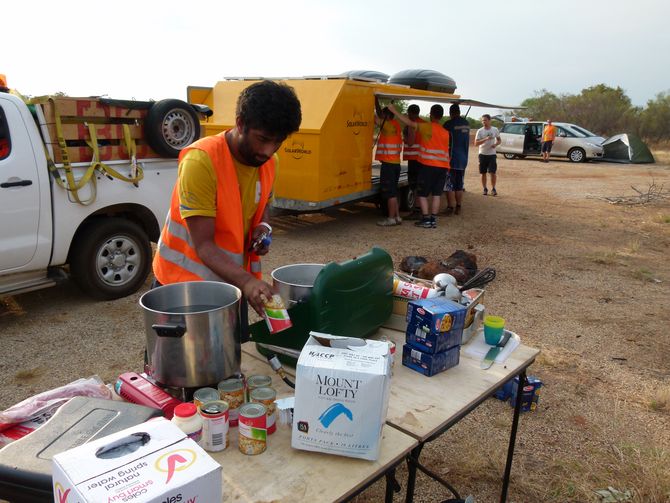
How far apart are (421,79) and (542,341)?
6781mm

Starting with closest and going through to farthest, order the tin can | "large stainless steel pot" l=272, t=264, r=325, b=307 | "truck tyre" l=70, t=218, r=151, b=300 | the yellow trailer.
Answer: the tin can
"large stainless steel pot" l=272, t=264, r=325, b=307
"truck tyre" l=70, t=218, r=151, b=300
the yellow trailer

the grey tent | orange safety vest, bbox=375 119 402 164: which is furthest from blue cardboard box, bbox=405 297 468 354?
the grey tent

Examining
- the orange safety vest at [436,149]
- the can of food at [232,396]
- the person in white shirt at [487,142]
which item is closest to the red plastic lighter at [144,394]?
the can of food at [232,396]

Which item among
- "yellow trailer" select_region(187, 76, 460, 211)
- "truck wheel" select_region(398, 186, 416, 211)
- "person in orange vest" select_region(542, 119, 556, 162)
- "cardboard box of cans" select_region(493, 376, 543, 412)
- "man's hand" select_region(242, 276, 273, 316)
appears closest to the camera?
"man's hand" select_region(242, 276, 273, 316)

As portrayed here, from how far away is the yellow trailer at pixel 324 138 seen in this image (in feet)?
23.8

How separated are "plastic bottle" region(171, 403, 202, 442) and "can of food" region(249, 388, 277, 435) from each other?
7.2 inches

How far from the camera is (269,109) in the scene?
5.70 ft

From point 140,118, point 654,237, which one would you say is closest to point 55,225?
point 140,118

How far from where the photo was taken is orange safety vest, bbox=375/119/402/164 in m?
8.35

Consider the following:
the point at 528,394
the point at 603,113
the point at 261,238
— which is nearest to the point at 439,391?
the point at 261,238

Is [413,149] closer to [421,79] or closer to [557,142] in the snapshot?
[421,79]

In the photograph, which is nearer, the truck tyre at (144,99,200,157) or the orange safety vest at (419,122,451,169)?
the truck tyre at (144,99,200,157)

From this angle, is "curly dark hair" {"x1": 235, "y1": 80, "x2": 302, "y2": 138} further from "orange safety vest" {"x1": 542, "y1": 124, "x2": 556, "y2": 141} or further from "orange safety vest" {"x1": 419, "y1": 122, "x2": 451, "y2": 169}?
"orange safety vest" {"x1": 542, "y1": 124, "x2": 556, "y2": 141}

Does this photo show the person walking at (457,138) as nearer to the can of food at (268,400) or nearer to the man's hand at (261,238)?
the man's hand at (261,238)
